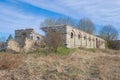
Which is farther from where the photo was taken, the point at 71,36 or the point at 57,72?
the point at 71,36

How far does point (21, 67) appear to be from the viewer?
11.8 meters

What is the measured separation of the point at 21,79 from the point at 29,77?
15.1 inches

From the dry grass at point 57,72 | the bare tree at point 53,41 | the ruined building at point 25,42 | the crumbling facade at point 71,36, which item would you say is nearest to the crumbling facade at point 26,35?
the ruined building at point 25,42

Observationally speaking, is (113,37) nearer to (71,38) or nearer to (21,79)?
(71,38)

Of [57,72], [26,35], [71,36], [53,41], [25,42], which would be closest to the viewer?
[57,72]

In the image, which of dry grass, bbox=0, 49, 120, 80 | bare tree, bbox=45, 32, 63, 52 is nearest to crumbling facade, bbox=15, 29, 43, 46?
bare tree, bbox=45, 32, 63, 52

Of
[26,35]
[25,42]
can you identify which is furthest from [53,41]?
[26,35]

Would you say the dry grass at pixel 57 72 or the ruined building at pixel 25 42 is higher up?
the ruined building at pixel 25 42

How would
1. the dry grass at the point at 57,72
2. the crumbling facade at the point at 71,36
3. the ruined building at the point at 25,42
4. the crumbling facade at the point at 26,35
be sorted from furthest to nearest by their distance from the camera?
1. the crumbling facade at the point at 26,35
2. the crumbling facade at the point at 71,36
3. the ruined building at the point at 25,42
4. the dry grass at the point at 57,72

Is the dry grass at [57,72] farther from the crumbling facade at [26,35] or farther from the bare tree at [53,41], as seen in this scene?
the crumbling facade at [26,35]

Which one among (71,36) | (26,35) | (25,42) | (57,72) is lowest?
(57,72)

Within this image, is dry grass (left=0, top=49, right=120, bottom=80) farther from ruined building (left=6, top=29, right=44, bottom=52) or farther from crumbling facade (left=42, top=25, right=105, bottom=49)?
crumbling facade (left=42, top=25, right=105, bottom=49)

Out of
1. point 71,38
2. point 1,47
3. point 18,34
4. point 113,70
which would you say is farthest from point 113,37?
point 113,70

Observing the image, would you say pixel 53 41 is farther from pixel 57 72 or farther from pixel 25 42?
pixel 57 72
